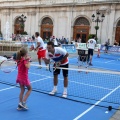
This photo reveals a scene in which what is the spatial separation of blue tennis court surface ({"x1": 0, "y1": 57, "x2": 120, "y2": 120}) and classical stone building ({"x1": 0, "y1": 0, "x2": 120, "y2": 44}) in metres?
25.5

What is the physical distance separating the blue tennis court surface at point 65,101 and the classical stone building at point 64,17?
83.7ft

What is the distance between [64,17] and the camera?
37250 millimetres

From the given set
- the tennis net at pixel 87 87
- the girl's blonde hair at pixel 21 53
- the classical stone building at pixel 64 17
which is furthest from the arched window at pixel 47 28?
the girl's blonde hair at pixel 21 53

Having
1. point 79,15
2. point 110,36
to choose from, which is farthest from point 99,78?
point 79,15

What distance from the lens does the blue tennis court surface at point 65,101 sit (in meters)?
5.07

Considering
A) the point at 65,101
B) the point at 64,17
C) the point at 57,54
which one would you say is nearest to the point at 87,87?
the point at 65,101

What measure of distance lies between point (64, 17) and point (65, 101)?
32157 mm

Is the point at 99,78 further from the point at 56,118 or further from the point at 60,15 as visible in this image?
the point at 60,15

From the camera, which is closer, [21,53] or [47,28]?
[21,53]

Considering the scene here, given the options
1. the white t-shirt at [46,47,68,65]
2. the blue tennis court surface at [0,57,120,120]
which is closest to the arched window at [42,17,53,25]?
the blue tennis court surface at [0,57,120,120]

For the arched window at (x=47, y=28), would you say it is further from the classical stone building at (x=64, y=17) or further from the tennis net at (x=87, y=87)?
the tennis net at (x=87, y=87)

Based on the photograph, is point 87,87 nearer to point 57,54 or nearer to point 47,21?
point 57,54

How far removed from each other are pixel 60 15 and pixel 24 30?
8.56 m

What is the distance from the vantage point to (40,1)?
39.7 meters
